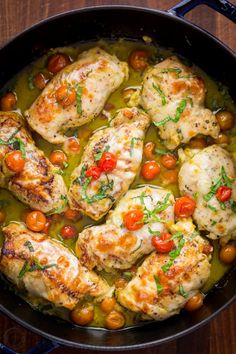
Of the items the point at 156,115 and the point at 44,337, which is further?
the point at 156,115

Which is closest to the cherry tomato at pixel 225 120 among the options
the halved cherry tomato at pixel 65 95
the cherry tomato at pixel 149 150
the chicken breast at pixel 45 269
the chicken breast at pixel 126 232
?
the cherry tomato at pixel 149 150

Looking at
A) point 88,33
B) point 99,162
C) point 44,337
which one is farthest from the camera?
point 88,33

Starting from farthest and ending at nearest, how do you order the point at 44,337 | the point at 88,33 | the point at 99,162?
the point at 88,33, the point at 99,162, the point at 44,337

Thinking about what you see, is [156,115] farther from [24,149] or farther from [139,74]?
[24,149]

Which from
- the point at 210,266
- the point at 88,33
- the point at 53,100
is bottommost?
the point at 210,266

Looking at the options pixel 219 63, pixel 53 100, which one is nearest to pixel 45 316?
pixel 53 100

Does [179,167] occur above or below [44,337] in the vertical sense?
above

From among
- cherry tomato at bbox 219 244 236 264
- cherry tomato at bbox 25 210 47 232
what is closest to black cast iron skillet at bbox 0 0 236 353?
cherry tomato at bbox 219 244 236 264

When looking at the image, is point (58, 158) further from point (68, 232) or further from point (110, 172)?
point (68, 232)
